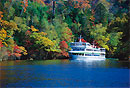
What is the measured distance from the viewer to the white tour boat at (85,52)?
231 ft

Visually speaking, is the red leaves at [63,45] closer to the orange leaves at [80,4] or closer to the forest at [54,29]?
the forest at [54,29]

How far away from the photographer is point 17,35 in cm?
7069

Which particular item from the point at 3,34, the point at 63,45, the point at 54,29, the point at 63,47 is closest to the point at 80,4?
the point at 54,29

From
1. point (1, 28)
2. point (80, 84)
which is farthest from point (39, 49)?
point (80, 84)

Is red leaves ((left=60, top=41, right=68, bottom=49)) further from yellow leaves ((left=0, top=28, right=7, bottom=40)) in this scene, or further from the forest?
yellow leaves ((left=0, top=28, right=7, bottom=40))

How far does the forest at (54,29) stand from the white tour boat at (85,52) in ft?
6.78

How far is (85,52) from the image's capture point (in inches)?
2790

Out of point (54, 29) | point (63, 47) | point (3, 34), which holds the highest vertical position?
point (54, 29)

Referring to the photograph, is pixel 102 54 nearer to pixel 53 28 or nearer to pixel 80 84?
pixel 53 28

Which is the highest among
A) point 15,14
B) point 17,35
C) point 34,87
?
point 15,14

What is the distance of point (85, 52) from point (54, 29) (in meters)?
9.48

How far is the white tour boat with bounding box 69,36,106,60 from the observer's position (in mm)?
70375

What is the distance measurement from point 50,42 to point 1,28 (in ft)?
37.4

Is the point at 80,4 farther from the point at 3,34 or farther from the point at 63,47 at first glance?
the point at 3,34
